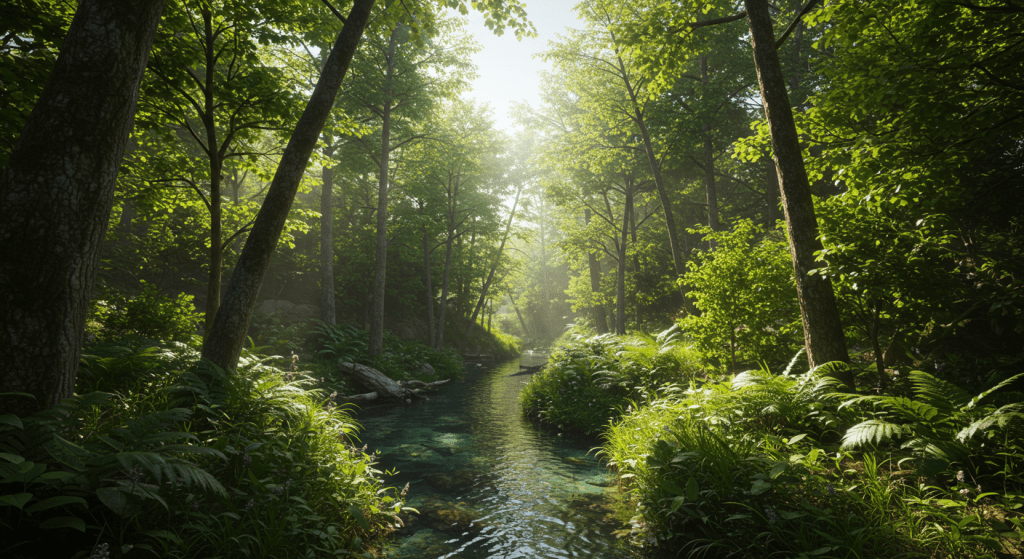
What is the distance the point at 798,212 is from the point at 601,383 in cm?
560

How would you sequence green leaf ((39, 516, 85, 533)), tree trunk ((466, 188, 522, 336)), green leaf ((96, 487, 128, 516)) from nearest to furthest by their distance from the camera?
green leaf ((39, 516, 85, 533))
green leaf ((96, 487, 128, 516))
tree trunk ((466, 188, 522, 336))

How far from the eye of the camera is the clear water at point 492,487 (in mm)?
4113

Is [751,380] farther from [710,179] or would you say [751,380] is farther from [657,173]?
[710,179]

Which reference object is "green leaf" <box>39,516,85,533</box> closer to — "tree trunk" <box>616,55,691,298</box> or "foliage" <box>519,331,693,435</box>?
"foliage" <box>519,331,693,435</box>

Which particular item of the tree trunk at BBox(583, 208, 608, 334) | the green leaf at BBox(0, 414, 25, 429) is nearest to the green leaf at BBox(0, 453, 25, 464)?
the green leaf at BBox(0, 414, 25, 429)

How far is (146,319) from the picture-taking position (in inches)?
262

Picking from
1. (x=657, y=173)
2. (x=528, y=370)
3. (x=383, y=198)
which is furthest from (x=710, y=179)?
(x=383, y=198)

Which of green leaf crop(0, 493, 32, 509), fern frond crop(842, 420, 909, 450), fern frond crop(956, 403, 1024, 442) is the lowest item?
fern frond crop(842, 420, 909, 450)

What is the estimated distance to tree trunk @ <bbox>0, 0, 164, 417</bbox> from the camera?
2.70m

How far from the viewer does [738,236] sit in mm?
7562

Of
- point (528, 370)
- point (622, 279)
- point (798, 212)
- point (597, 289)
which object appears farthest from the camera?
point (597, 289)

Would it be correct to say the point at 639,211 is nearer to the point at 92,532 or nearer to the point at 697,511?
the point at 697,511

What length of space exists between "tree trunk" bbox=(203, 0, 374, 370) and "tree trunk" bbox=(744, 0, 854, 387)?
566 centimetres

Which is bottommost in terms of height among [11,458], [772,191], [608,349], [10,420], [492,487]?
[492,487]
